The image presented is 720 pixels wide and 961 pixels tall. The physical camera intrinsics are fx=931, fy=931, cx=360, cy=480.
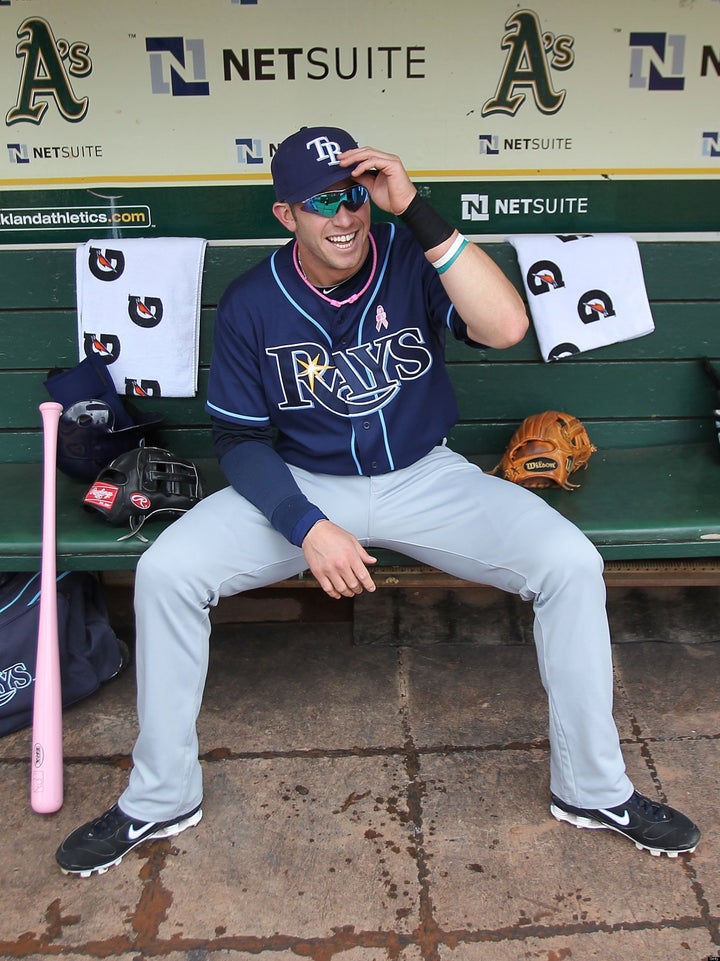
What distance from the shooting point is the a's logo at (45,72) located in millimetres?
2662

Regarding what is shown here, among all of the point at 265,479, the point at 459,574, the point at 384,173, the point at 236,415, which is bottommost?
the point at 459,574

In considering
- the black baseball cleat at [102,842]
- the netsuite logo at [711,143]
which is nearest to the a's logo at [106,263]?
the black baseball cleat at [102,842]

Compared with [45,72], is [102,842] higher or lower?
lower

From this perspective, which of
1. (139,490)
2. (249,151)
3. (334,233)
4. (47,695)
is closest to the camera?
(334,233)

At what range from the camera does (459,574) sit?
2279 mm

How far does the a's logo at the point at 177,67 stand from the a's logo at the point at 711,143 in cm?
147

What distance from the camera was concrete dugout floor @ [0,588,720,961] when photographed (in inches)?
75.3

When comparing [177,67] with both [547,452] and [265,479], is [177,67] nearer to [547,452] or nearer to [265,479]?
[265,479]

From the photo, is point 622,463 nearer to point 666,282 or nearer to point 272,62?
point 666,282

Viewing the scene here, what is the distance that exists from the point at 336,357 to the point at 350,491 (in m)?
0.33

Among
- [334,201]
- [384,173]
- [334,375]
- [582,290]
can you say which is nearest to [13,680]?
[334,375]

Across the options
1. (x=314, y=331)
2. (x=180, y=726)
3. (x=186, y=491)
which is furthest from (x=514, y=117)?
(x=180, y=726)

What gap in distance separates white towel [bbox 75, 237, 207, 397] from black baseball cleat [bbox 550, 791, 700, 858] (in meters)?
1.67

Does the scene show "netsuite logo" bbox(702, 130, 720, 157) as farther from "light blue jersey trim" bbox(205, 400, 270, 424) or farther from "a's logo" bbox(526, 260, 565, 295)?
"light blue jersey trim" bbox(205, 400, 270, 424)
